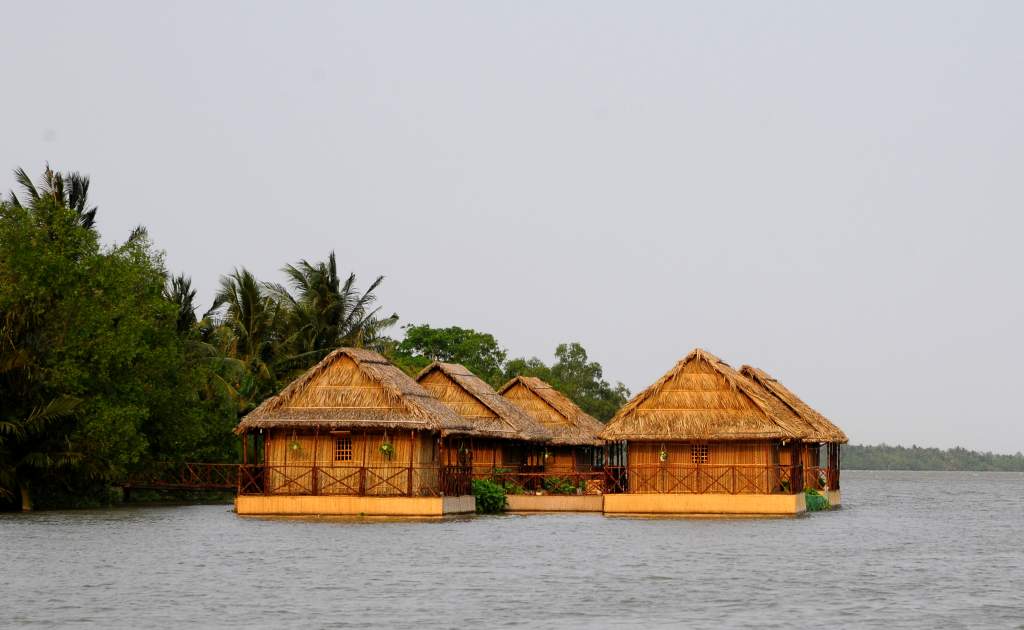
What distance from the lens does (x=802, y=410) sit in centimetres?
5759

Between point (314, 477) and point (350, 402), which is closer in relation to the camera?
point (350, 402)

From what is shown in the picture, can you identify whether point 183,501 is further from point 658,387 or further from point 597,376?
point 597,376

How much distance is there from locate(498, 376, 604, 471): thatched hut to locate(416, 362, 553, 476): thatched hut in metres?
2.88

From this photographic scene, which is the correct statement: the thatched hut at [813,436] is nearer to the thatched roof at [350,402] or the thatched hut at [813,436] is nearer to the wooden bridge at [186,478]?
the thatched roof at [350,402]

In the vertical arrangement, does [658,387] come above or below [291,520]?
above

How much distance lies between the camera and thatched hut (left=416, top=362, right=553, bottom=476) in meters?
51.9

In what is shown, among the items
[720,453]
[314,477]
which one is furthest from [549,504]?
[314,477]

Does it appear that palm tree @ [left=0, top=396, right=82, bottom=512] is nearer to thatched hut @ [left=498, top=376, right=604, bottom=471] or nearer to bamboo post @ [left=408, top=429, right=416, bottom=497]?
bamboo post @ [left=408, top=429, right=416, bottom=497]

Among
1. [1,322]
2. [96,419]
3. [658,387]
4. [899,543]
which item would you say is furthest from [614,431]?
[1,322]

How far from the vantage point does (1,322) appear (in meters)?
45.8

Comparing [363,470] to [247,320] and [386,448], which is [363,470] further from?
[247,320]

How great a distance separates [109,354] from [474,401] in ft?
44.0

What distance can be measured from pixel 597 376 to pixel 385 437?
6845 cm

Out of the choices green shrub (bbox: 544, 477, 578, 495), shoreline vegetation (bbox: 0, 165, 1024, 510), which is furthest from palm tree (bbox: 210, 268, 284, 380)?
green shrub (bbox: 544, 477, 578, 495)
